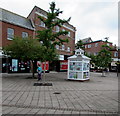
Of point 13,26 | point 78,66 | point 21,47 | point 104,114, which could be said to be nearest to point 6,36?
point 13,26

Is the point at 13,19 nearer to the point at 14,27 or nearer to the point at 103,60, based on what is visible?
the point at 14,27

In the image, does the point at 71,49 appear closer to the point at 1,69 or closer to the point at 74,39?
the point at 74,39

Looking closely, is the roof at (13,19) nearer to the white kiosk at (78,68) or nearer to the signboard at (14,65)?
the signboard at (14,65)

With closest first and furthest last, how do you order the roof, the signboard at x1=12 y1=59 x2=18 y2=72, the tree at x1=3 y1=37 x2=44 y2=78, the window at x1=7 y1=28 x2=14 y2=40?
the tree at x1=3 y1=37 x2=44 y2=78
the window at x1=7 y1=28 x2=14 y2=40
the roof
the signboard at x1=12 y1=59 x2=18 y2=72

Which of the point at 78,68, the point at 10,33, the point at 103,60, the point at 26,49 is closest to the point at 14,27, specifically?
the point at 10,33

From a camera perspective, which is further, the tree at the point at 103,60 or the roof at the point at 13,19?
the tree at the point at 103,60

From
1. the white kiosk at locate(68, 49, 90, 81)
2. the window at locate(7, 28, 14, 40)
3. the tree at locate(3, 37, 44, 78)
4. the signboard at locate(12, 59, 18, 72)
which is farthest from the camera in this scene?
the signboard at locate(12, 59, 18, 72)

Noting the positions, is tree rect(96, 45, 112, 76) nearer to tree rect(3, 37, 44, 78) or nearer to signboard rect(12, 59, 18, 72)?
tree rect(3, 37, 44, 78)

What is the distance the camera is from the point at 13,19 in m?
22.1

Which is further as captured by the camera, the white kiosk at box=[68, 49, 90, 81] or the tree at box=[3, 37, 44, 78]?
the white kiosk at box=[68, 49, 90, 81]

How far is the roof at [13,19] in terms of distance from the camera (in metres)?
20.7

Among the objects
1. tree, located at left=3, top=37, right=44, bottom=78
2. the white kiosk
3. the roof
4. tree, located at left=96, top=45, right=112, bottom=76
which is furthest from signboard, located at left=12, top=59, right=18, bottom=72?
tree, located at left=96, top=45, right=112, bottom=76

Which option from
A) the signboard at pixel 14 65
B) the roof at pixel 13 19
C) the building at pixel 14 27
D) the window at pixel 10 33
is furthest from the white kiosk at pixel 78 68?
the roof at pixel 13 19

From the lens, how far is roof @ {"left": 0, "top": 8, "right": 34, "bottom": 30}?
20684 mm
